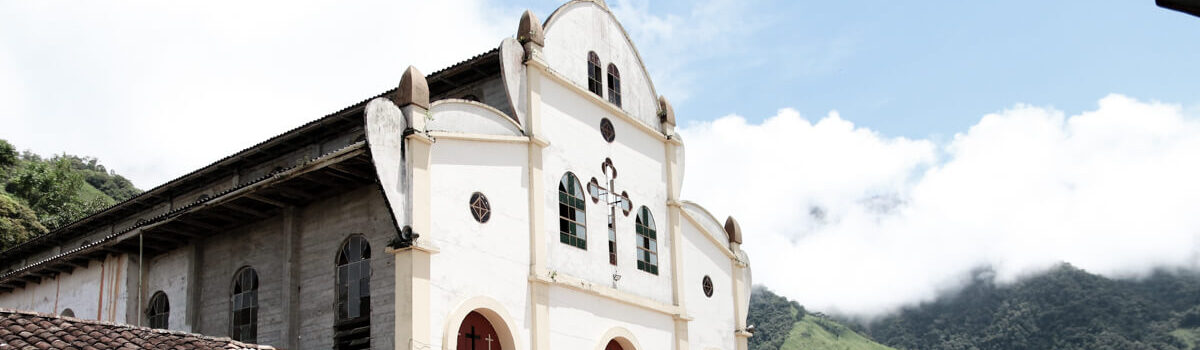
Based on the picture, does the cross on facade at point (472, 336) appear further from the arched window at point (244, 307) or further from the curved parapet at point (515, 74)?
the arched window at point (244, 307)

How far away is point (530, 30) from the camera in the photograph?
24.8 meters

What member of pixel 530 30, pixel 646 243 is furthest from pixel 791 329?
pixel 530 30

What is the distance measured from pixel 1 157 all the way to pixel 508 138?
1815 inches

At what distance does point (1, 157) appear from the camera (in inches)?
2338

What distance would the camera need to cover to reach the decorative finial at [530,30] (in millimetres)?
24844

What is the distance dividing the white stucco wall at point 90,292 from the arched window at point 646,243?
482 inches

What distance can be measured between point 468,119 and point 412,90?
5.91 ft

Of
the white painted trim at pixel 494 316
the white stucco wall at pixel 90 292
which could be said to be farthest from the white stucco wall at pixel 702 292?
the white stucco wall at pixel 90 292

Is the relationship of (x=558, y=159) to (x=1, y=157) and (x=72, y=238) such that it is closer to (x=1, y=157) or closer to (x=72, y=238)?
(x=72, y=238)

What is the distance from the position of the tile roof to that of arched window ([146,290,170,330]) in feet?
36.6

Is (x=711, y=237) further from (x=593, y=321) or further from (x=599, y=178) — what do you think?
(x=593, y=321)

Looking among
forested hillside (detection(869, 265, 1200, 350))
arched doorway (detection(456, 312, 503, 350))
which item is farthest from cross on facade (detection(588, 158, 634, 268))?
forested hillside (detection(869, 265, 1200, 350))

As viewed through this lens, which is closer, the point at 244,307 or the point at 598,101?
the point at 244,307

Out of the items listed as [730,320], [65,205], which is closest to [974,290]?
[65,205]
